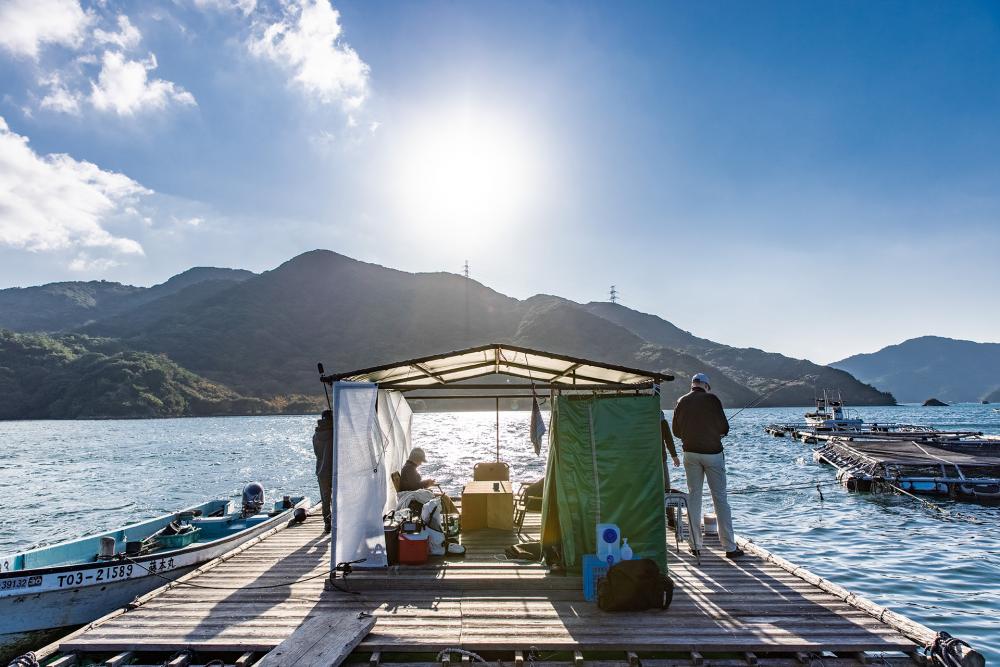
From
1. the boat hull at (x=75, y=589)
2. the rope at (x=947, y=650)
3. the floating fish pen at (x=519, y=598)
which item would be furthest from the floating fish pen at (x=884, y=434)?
the boat hull at (x=75, y=589)

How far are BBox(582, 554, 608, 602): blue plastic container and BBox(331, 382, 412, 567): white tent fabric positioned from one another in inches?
139

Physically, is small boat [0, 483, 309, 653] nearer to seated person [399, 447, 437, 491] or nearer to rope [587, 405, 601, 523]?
seated person [399, 447, 437, 491]

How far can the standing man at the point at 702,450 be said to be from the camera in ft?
31.6

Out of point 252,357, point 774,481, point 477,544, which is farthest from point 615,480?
point 252,357

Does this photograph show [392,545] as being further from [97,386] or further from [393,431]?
[97,386]

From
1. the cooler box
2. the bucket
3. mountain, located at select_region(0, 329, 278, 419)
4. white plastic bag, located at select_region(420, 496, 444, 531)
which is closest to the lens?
the cooler box

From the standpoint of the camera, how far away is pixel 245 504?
16.6 metres

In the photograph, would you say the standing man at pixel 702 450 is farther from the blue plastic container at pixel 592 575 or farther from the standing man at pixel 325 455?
the standing man at pixel 325 455

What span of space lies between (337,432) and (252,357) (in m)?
181

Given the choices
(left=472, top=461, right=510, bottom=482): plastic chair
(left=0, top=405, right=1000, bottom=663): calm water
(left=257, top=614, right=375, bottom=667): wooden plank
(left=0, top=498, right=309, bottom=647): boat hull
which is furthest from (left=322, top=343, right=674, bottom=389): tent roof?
(left=0, top=405, right=1000, bottom=663): calm water

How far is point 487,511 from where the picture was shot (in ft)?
39.9

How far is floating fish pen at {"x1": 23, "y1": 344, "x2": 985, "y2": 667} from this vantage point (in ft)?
20.4

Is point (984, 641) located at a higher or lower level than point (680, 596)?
lower

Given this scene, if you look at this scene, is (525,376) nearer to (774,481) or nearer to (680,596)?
(680,596)
